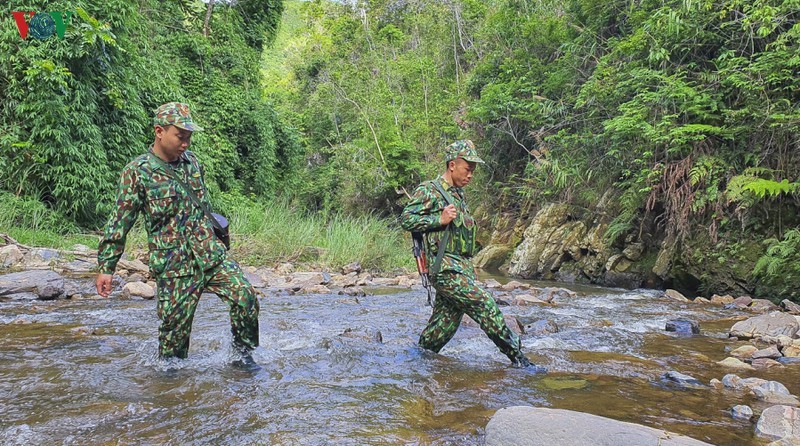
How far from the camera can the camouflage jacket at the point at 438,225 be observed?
13.1 feet

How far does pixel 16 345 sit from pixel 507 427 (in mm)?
4246

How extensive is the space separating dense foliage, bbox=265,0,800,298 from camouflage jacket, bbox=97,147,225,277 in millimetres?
7558

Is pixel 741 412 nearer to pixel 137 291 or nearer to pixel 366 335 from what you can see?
pixel 366 335

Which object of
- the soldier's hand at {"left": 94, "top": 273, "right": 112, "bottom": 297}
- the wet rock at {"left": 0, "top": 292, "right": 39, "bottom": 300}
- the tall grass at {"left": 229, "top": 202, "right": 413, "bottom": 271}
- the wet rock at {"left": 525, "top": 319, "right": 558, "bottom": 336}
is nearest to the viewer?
the soldier's hand at {"left": 94, "top": 273, "right": 112, "bottom": 297}

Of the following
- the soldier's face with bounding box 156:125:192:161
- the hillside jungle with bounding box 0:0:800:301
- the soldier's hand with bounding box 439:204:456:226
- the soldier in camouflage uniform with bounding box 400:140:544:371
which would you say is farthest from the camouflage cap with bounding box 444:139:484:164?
the hillside jungle with bounding box 0:0:800:301

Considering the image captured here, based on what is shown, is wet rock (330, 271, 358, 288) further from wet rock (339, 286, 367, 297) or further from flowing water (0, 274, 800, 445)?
flowing water (0, 274, 800, 445)

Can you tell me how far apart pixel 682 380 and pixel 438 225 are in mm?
2042

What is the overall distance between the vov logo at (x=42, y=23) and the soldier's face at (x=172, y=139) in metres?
9.76

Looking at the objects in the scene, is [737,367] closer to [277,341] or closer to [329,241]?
[277,341]

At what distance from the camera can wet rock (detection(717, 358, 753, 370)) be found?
421cm

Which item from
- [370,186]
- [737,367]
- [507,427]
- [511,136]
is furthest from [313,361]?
[370,186]

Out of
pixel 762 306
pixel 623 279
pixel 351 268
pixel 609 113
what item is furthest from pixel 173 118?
pixel 609 113

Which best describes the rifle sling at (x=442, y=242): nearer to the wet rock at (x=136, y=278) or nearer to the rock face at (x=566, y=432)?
the rock face at (x=566, y=432)

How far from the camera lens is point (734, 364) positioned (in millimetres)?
4289
